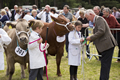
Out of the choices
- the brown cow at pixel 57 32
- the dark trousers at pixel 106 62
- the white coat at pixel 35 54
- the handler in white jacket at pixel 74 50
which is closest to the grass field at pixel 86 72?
Result: the brown cow at pixel 57 32

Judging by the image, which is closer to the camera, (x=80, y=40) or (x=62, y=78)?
(x=80, y=40)

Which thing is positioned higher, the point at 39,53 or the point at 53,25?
the point at 53,25

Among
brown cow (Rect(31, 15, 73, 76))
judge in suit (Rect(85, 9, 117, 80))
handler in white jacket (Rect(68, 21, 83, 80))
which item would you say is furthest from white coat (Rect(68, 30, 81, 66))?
brown cow (Rect(31, 15, 73, 76))

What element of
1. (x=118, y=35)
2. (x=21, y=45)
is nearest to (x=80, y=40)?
(x=21, y=45)

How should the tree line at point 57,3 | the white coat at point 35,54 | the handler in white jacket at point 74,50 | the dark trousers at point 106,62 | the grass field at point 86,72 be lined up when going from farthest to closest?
1. the tree line at point 57,3
2. the grass field at point 86,72
3. the handler in white jacket at point 74,50
4. the dark trousers at point 106,62
5. the white coat at point 35,54

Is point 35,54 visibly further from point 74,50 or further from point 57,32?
point 57,32

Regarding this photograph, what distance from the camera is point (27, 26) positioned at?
5418 millimetres

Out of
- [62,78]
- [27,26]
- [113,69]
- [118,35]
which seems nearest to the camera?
[27,26]

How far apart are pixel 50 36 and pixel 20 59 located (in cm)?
152

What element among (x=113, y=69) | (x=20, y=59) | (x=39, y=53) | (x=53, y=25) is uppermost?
(x=53, y=25)

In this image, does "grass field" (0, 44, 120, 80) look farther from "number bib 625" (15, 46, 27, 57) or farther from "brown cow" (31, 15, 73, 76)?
"number bib 625" (15, 46, 27, 57)

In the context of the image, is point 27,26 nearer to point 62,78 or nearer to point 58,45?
point 58,45

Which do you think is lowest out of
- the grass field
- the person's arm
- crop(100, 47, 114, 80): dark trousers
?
the grass field

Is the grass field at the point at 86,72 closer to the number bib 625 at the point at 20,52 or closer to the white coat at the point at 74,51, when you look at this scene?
the white coat at the point at 74,51
